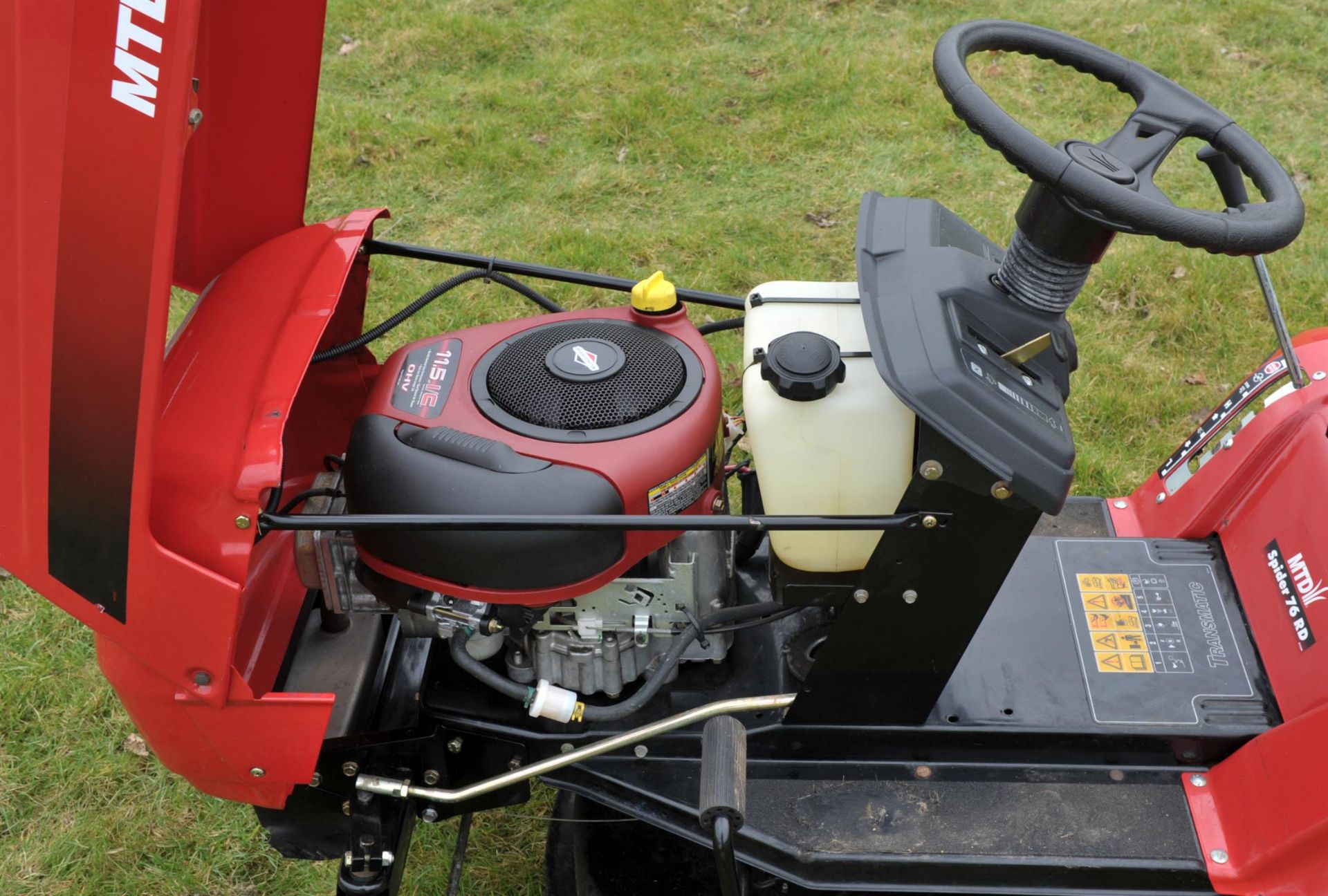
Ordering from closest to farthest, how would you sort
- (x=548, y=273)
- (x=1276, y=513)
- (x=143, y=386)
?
(x=143, y=386) → (x=1276, y=513) → (x=548, y=273)

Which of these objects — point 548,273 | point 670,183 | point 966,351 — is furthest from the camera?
point 670,183

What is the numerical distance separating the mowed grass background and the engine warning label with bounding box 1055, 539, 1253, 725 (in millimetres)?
1090

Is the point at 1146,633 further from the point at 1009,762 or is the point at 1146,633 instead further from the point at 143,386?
the point at 143,386

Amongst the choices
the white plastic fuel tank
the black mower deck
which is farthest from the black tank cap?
the black mower deck

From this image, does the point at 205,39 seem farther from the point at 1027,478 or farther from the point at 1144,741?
the point at 1144,741

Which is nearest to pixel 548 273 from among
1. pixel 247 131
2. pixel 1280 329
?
pixel 247 131

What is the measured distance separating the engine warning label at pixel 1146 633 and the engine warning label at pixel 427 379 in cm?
114

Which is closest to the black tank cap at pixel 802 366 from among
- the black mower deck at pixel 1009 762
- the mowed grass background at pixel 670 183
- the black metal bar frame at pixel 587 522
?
the black metal bar frame at pixel 587 522

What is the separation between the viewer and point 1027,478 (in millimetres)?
1548

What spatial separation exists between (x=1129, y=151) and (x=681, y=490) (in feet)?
2.60

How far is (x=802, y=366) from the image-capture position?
1.61 metres

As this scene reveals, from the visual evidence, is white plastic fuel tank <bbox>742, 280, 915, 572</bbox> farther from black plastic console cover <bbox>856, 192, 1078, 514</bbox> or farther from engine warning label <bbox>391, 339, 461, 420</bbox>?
engine warning label <bbox>391, 339, 461, 420</bbox>

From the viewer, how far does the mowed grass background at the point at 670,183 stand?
244cm

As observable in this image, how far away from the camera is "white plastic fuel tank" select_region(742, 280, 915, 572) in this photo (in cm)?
161
